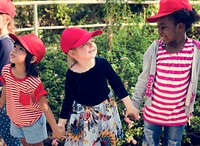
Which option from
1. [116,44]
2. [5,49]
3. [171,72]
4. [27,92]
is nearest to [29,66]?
[27,92]

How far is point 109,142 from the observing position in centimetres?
385

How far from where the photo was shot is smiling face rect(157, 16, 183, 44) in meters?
3.60

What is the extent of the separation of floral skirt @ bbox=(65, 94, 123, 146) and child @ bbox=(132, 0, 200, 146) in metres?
0.28

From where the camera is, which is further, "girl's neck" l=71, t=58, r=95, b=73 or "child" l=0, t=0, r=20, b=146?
"child" l=0, t=0, r=20, b=146

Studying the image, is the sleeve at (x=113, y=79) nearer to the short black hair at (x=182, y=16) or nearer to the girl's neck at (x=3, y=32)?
the short black hair at (x=182, y=16)

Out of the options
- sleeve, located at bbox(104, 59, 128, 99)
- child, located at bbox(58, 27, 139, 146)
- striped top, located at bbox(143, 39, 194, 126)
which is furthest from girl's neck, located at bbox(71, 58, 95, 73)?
striped top, located at bbox(143, 39, 194, 126)

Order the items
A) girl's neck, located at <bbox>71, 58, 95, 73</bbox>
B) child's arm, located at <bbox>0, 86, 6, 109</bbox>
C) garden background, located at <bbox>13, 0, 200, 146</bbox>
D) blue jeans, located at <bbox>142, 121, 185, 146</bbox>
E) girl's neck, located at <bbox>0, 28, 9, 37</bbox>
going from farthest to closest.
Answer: garden background, located at <bbox>13, 0, 200, 146</bbox> → girl's neck, located at <bbox>0, 28, 9, 37</bbox> → child's arm, located at <bbox>0, 86, 6, 109</bbox> → blue jeans, located at <bbox>142, 121, 185, 146</bbox> → girl's neck, located at <bbox>71, 58, 95, 73</bbox>

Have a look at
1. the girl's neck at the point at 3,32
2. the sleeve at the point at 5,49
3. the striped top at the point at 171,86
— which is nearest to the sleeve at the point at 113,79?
the striped top at the point at 171,86

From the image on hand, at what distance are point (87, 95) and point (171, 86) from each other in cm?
63

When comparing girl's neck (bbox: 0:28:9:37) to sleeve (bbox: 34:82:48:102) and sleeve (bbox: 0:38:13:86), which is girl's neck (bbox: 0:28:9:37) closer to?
sleeve (bbox: 0:38:13:86)

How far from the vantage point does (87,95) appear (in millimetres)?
3730

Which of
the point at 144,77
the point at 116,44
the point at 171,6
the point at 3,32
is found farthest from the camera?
the point at 116,44

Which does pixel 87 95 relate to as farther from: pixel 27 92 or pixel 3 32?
pixel 3 32

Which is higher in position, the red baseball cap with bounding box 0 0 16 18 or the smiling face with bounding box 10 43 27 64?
the red baseball cap with bounding box 0 0 16 18
